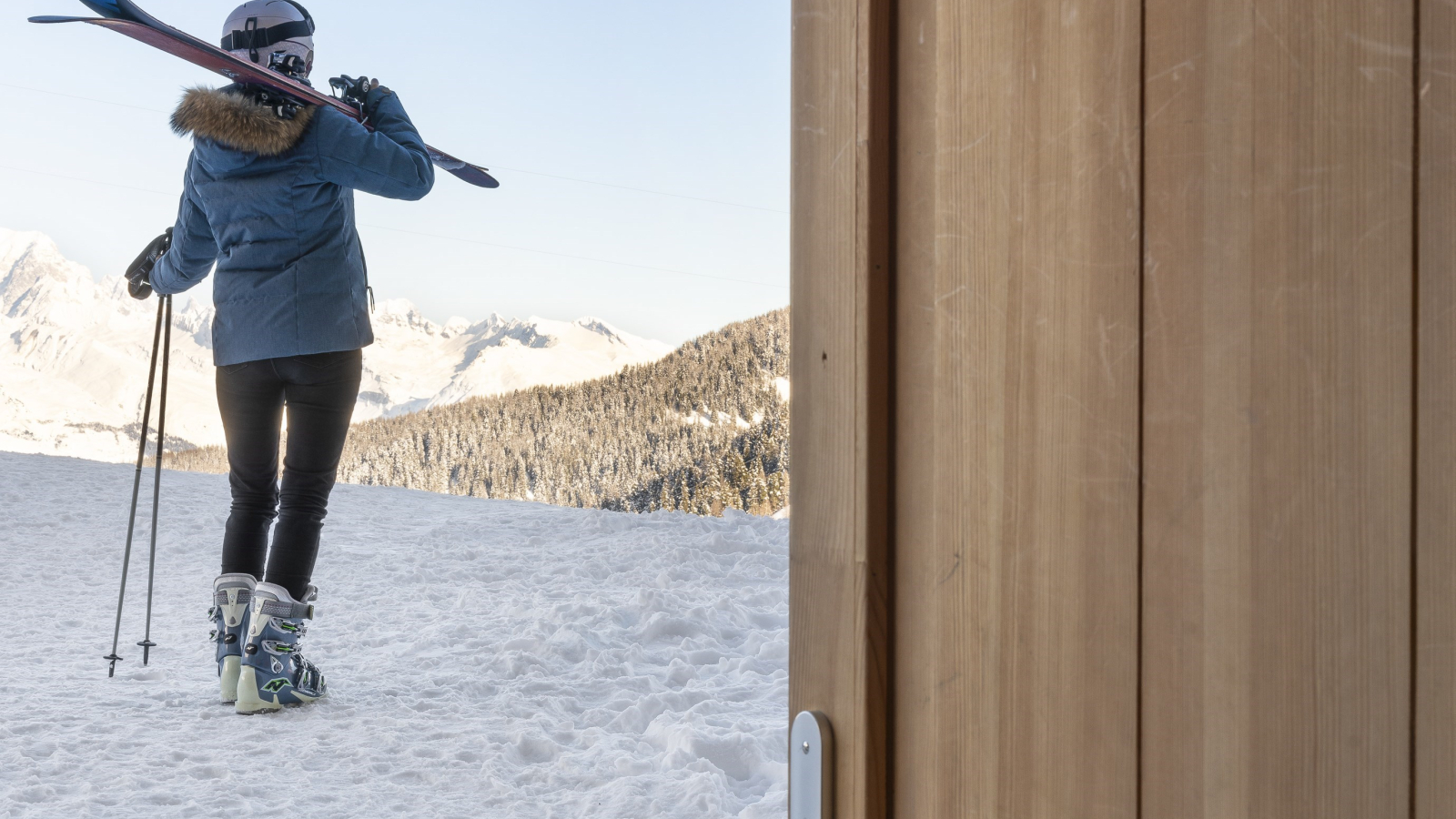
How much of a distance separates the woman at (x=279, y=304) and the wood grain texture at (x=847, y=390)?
1.85 metres

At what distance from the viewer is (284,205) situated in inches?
91.4

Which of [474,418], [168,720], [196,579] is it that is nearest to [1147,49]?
[168,720]

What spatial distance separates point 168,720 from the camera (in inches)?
92.2

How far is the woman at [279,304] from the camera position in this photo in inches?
90.9

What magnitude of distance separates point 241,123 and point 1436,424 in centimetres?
243

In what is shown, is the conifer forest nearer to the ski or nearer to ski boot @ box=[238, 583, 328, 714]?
ski boot @ box=[238, 583, 328, 714]

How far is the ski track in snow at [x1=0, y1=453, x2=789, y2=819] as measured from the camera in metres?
1.94

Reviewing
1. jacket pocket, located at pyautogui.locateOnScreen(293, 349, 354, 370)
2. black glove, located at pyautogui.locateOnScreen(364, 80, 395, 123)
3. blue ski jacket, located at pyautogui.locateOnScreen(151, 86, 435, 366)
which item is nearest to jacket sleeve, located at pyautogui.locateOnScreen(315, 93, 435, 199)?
blue ski jacket, located at pyautogui.locateOnScreen(151, 86, 435, 366)

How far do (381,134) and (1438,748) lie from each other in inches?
93.9

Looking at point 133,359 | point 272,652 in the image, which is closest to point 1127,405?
point 272,652

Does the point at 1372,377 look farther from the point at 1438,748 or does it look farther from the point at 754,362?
the point at 754,362

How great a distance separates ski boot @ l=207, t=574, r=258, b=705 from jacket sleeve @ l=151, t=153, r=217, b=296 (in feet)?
2.81

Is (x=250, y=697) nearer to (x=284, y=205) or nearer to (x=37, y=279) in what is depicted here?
(x=284, y=205)

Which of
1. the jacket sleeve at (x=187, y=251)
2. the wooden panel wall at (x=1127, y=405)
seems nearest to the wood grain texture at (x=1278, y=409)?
the wooden panel wall at (x=1127, y=405)
